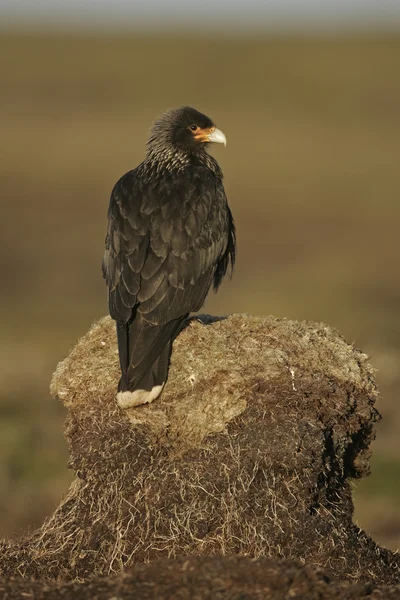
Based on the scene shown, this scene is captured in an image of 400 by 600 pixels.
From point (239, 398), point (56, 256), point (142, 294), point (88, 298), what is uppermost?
point (56, 256)

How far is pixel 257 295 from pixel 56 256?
7801mm

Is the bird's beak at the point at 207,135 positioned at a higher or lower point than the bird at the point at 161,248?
higher

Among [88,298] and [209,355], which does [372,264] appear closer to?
[88,298]

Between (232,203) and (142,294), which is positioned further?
(232,203)

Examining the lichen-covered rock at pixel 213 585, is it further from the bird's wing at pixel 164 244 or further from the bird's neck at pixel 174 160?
the bird's neck at pixel 174 160

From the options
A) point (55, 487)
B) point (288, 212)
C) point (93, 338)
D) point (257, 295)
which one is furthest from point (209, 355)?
point (288, 212)

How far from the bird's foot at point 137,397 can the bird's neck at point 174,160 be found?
2.48 metres

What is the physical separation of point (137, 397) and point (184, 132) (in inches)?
125

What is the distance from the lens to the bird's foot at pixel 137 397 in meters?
7.93

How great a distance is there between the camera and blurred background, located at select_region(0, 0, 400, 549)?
53.3 ft

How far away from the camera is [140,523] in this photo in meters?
7.78

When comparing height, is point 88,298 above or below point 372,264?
below

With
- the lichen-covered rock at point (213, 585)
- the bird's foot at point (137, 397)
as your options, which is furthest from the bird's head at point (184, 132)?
the lichen-covered rock at point (213, 585)

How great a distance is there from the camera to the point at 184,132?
10.2 m
